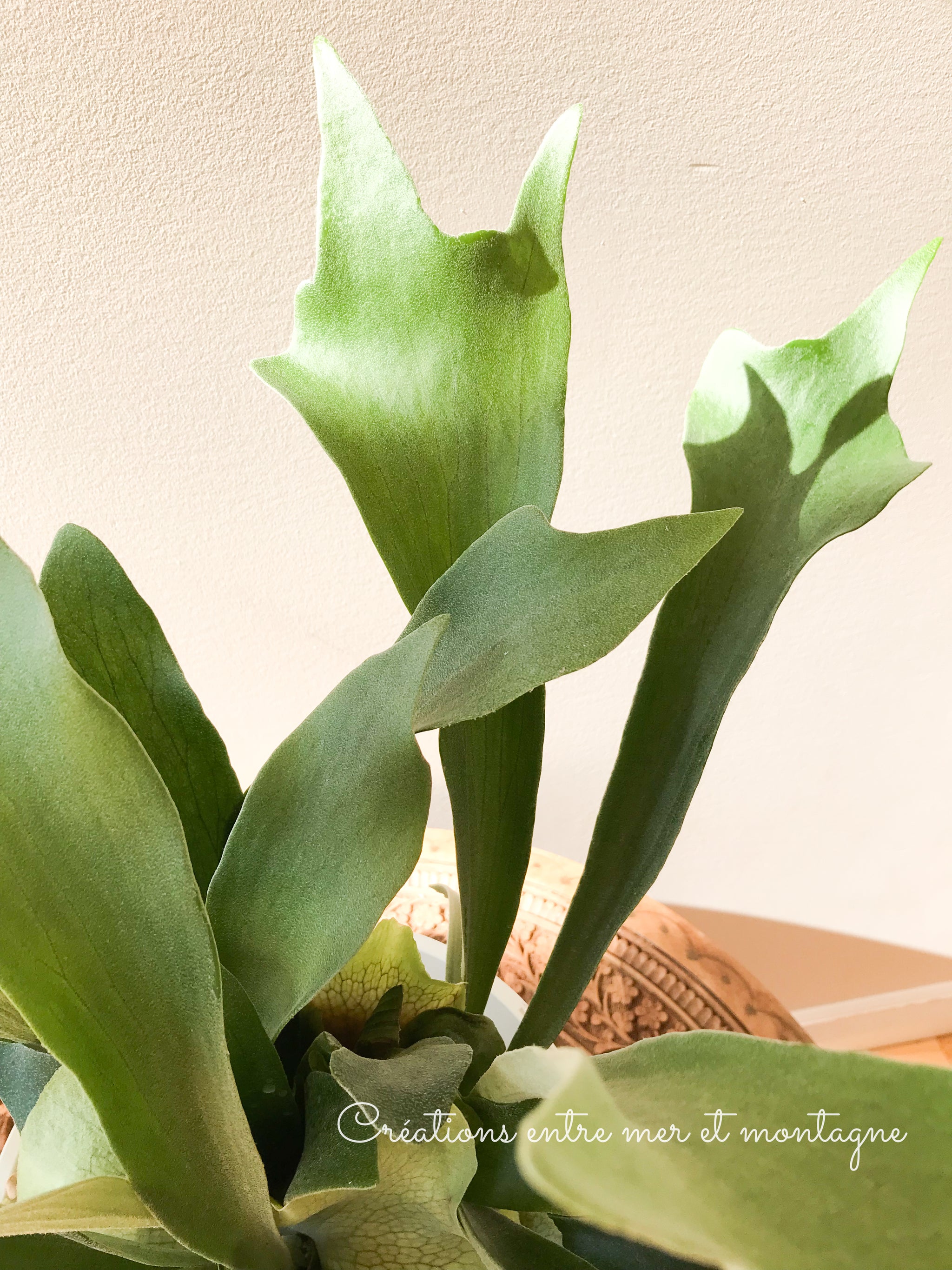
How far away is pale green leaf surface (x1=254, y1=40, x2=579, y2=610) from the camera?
0.26 meters

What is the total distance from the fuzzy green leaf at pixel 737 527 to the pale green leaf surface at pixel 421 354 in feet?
0.20

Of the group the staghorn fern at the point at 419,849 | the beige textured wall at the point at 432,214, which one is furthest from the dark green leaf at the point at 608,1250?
the beige textured wall at the point at 432,214

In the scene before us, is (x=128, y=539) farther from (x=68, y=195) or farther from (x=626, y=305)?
(x=626, y=305)

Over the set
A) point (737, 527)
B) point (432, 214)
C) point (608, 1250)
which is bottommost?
point (608, 1250)

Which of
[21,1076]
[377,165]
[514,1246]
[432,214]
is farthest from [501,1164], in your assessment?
[432,214]

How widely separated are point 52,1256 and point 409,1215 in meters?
0.09

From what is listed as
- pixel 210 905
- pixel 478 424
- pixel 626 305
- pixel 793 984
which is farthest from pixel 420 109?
pixel 793 984

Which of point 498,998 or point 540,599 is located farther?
point 498,998

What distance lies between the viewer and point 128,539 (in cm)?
61

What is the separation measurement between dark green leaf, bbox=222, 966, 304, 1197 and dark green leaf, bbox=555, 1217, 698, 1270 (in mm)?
81

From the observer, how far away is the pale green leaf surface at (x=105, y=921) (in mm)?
149

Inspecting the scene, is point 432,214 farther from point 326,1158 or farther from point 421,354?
point 326,1158

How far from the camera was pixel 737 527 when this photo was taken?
11.5 inches

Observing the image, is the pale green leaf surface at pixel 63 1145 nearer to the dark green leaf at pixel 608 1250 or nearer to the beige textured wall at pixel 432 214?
the dark green leaf at pixel 608 1250
